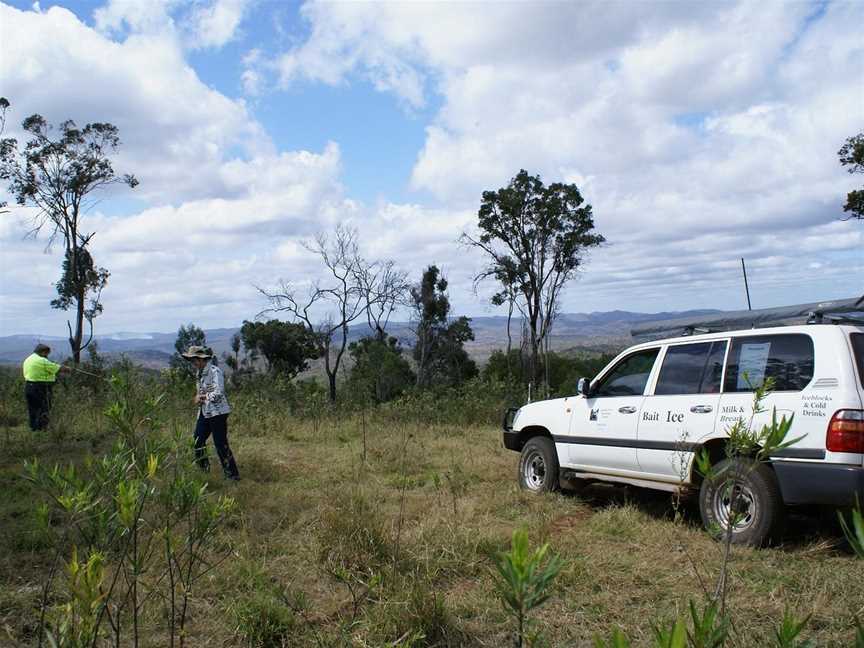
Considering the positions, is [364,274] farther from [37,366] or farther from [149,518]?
[149,518]

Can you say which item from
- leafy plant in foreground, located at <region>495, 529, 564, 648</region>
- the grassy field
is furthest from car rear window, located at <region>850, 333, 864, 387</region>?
leafy plant in foreground, located at <region>495, 529, 564, 648</region>

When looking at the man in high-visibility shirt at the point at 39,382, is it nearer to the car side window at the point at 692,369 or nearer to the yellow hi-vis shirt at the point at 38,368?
the yellow hi-vis shirt at the point at 38,368

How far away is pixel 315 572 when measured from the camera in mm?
4895

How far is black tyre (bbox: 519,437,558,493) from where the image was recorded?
737cm

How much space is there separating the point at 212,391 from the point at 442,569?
4.27 metres

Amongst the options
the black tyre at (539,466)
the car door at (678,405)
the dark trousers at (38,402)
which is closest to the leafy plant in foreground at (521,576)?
the car door at (678,405)

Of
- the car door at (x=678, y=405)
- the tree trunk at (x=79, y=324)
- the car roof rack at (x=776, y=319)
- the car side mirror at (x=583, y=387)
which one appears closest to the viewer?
the car roof rack at (x=776, y=319)

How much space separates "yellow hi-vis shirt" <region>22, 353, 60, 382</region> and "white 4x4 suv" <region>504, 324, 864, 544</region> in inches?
328

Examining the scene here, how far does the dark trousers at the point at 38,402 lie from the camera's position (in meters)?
11.4

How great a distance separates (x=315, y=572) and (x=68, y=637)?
3008mm

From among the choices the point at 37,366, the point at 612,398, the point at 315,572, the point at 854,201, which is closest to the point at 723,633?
the point at 315,572

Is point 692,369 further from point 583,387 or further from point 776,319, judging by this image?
point 583,387

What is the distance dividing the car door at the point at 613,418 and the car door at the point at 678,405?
15 cm

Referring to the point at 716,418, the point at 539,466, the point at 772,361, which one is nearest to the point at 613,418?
the point at 716,418
